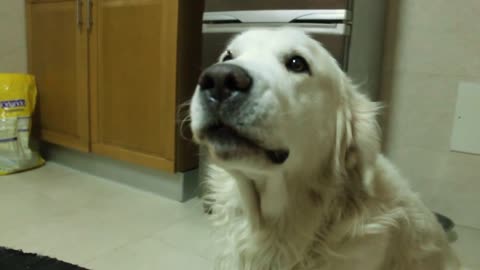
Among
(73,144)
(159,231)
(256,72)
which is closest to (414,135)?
(159,231)

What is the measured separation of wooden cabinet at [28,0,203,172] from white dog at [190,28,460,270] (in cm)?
94

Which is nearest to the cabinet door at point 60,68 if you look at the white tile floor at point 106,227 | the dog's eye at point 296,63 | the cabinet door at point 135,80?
the cabinet door at point 135,80

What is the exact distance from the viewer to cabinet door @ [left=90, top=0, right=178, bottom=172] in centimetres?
190

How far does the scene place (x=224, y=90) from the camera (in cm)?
72

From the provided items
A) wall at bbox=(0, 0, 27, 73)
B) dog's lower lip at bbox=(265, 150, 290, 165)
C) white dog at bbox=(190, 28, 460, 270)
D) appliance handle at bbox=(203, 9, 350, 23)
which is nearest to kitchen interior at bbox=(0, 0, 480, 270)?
appliance handle at bbox=(203, 9, 350, 23)

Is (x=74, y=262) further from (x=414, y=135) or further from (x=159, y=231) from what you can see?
(x=414, y=135)

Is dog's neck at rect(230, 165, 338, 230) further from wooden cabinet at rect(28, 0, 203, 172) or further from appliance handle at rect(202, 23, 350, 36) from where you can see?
wooden cabinet at rect(28, 0, 203, 172)

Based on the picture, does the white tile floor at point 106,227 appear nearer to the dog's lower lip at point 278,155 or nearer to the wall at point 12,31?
the dog's lower lip at point 278,155

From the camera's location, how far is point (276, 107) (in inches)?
29.6

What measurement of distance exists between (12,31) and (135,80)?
1.18 meters

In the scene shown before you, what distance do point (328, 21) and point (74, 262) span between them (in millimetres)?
1162

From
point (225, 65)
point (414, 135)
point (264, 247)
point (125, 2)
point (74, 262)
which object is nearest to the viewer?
point (225, 65)

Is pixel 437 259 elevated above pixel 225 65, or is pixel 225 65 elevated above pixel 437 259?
pixel 225 65

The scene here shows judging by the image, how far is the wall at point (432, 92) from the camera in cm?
171
